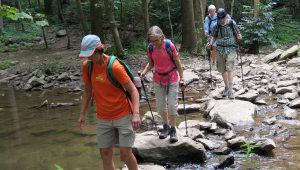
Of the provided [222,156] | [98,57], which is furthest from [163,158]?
[98,57]

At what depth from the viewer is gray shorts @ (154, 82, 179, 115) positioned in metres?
6.54

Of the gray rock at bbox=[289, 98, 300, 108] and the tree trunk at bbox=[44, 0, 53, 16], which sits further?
the tree trunk at bbox=[44, 0, 53, 16]

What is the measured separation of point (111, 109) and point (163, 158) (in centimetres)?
199

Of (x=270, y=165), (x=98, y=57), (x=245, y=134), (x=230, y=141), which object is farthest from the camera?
(x=245, y=134)

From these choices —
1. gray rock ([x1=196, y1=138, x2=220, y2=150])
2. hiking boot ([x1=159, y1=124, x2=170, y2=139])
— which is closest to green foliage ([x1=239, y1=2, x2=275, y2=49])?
gray rock ([x1=196, y1=138, x2=220, y2=150])

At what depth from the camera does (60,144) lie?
26.8ft

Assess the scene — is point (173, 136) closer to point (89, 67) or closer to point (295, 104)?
point (89, 67)

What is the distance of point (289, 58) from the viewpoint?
1535cm

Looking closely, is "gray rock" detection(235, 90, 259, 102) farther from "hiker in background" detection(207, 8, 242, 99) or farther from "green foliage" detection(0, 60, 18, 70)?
"green foliage" detection(0, 60, 18, 70)

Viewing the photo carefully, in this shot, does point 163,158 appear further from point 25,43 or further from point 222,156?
point 25,43

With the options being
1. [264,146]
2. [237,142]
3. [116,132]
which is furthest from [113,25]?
[116,132]

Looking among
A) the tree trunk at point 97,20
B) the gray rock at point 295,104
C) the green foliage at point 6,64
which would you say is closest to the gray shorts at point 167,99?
the gray rock at point 295,104

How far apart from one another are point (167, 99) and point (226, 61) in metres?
3.41

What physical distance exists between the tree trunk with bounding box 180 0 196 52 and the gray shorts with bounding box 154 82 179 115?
1253 cm
